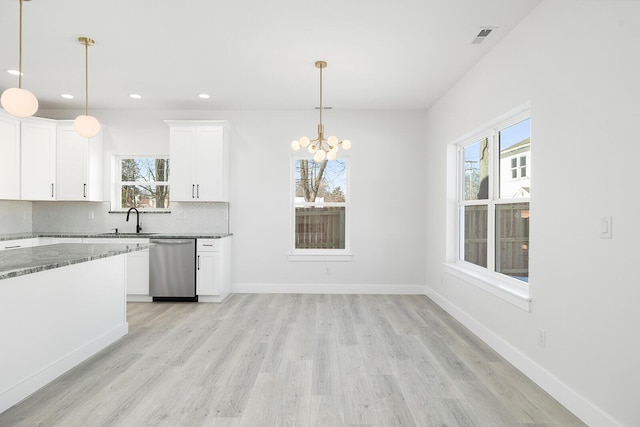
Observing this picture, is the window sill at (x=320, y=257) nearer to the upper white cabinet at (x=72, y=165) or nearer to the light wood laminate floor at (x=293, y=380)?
the light wood laminate floor at (x=293, y=380)

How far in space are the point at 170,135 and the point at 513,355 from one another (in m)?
4.97

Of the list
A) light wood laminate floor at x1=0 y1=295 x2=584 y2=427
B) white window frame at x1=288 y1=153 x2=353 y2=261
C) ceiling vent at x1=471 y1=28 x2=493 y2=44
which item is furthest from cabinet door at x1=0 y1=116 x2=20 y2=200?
ceiling vent at x1=471 y1=28 x2=493 y2=44

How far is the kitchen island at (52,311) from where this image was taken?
2.32 m

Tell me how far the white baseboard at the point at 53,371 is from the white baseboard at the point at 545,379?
3466 mm

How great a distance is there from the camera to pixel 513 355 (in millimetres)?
3057

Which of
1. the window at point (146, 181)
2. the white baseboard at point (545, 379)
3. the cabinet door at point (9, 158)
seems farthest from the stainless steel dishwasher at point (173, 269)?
the white baseboard at point (545, 379)

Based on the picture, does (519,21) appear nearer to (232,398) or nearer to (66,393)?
(232,398)

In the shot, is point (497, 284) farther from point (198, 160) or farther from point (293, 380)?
point (198, 160)

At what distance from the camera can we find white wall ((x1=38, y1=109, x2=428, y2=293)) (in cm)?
570

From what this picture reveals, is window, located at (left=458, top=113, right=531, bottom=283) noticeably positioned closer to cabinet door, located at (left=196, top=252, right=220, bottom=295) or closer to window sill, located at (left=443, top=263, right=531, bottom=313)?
window sill, located at (left=443, top=263, right=531, bottom=313)

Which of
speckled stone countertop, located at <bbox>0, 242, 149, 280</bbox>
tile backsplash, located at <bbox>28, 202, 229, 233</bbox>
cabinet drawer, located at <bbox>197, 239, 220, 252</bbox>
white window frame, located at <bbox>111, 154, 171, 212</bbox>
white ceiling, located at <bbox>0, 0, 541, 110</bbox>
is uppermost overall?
white ceiling, located at <bbox>0, 0, 541, 110</bbox>

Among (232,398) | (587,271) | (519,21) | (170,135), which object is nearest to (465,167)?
(519,21)

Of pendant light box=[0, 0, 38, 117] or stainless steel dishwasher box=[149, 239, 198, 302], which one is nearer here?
pendant light box=[0, 0, 38, 117]

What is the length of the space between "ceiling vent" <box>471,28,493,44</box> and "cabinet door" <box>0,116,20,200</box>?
5709 millimetres
